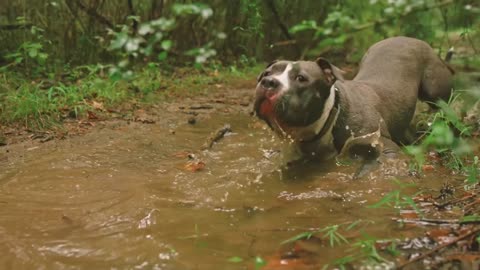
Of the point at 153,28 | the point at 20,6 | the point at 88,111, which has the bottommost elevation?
the point at 88,111

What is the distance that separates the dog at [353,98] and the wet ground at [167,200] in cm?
27

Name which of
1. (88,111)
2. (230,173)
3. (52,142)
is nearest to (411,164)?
(230,173)

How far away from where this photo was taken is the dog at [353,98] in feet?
13.1

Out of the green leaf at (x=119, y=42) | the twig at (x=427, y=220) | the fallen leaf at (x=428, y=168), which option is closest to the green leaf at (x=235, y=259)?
the twig at (x=427, y=220)

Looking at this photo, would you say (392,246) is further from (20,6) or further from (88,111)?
(20,6)

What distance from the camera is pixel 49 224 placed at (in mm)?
3066

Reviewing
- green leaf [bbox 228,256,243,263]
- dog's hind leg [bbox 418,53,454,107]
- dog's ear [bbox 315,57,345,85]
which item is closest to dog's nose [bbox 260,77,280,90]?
dog's ear [bbox 315,57,345,85]

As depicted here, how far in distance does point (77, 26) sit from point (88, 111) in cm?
246

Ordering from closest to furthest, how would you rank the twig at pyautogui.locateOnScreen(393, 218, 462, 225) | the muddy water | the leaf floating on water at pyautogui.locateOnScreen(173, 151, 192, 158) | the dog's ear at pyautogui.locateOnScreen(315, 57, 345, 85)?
the muddy water, the twig at pyautogui.locateOnScreen(393, 218, 462, 225), the dog's ear at pyautogui.locateOnScreen(315, 57, 345, 85), the leaf floating on water at pyautogui.locateOnScreen(173, 151, 192, 158)

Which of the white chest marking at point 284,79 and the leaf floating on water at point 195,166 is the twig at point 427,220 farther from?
the leaf floating on water at point 195,166

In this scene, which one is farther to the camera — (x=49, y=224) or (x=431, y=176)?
(x=431, y=176)

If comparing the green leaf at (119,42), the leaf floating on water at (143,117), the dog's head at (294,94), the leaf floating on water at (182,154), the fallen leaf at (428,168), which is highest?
the green leaf at (119,42)

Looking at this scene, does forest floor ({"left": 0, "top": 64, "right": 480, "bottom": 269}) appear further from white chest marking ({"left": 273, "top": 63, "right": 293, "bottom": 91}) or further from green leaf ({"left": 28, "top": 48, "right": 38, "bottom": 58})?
white chest marking ({"left": 273, "top": 63, "right": 293, "bottom": 91})

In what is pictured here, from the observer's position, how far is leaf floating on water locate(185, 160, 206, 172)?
4.26 meters
